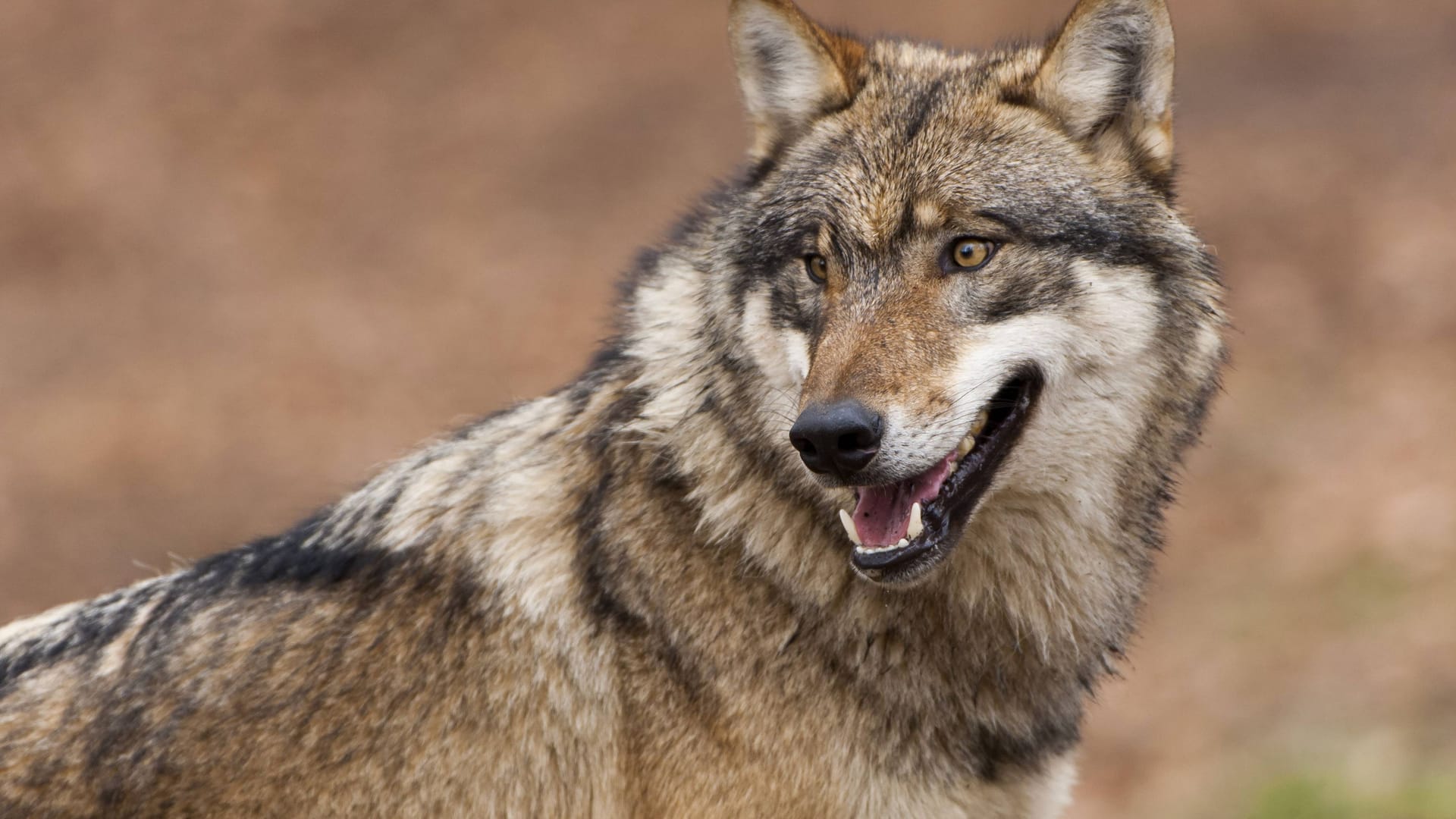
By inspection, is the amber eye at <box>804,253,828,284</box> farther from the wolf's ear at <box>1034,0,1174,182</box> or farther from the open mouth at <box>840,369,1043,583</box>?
the wolf's ear at <box>1034,0,1174,182</box>

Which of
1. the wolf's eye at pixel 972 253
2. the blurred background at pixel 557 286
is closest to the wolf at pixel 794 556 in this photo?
the wolf's eye at pixel 972 253

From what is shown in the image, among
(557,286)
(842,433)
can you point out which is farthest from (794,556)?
(557,286)

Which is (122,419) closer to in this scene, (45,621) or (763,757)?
(45,621)

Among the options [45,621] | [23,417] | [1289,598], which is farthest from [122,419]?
[1289,598]

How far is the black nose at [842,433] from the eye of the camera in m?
3.46

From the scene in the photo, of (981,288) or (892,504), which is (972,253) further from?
(892,504)

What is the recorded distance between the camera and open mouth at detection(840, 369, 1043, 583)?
3602 millimetres

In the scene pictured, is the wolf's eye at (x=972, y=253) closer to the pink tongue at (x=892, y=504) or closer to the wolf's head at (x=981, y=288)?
the wolf's head at (x=981, y=288)

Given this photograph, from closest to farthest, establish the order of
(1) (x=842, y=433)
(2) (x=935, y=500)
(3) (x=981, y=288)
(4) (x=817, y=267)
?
(1) (x=842, y=433), (2) (x=935, y=500), (3) (x=981, y=288), (4) (x=817, y=267)

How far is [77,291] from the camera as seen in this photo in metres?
14.8

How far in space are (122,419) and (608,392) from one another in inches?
404

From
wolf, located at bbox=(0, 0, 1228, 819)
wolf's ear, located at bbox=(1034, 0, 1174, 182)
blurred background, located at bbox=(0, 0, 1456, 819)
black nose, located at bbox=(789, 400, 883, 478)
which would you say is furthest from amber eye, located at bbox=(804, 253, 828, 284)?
blurred background, located at bbox=(0, 0, 1456, 819)

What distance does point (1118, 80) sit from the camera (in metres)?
3.98

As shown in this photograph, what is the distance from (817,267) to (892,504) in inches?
27.7
